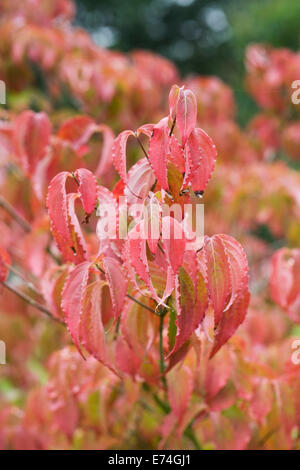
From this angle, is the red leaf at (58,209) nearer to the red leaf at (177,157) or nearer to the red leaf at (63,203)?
the red leaf at (63,203)

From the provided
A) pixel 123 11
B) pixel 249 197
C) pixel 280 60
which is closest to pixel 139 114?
pixel 249 197

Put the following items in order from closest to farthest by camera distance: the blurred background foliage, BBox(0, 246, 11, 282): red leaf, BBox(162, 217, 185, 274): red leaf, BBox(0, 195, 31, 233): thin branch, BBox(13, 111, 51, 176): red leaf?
BBox(162, 217, 185, 274): red leaf → BBox(0, 246, 11, 282): red leaf → BBox(13, 111, 51, 176): red leaf → BBox(0, 195, 31, 233): thin branch → the blurred background foliage

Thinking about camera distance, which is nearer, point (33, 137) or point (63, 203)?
point (63, 203)

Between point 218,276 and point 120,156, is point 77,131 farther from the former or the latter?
point 218,276

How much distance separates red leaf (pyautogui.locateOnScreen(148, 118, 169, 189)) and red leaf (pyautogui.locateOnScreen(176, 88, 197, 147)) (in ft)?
0.07

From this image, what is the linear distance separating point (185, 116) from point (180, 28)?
12.0 meters

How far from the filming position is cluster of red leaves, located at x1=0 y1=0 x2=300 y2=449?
746 mm

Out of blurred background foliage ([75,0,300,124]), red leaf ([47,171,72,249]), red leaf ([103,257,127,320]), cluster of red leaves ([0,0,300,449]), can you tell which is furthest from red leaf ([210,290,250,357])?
blurred background foliage ([75,0,300,124])

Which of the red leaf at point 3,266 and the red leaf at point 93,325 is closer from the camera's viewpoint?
the red leaf at point 93,325

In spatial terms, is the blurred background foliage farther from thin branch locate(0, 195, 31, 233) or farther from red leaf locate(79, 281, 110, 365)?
red leaf locate(79, 281, 110, 365)

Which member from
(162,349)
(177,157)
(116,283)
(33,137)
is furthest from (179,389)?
(33,137)

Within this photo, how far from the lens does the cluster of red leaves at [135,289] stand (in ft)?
2.45

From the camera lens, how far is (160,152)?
722 mm

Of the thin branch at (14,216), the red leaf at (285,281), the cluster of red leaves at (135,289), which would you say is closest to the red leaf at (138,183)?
the cluster of red leaves at (135,289)
